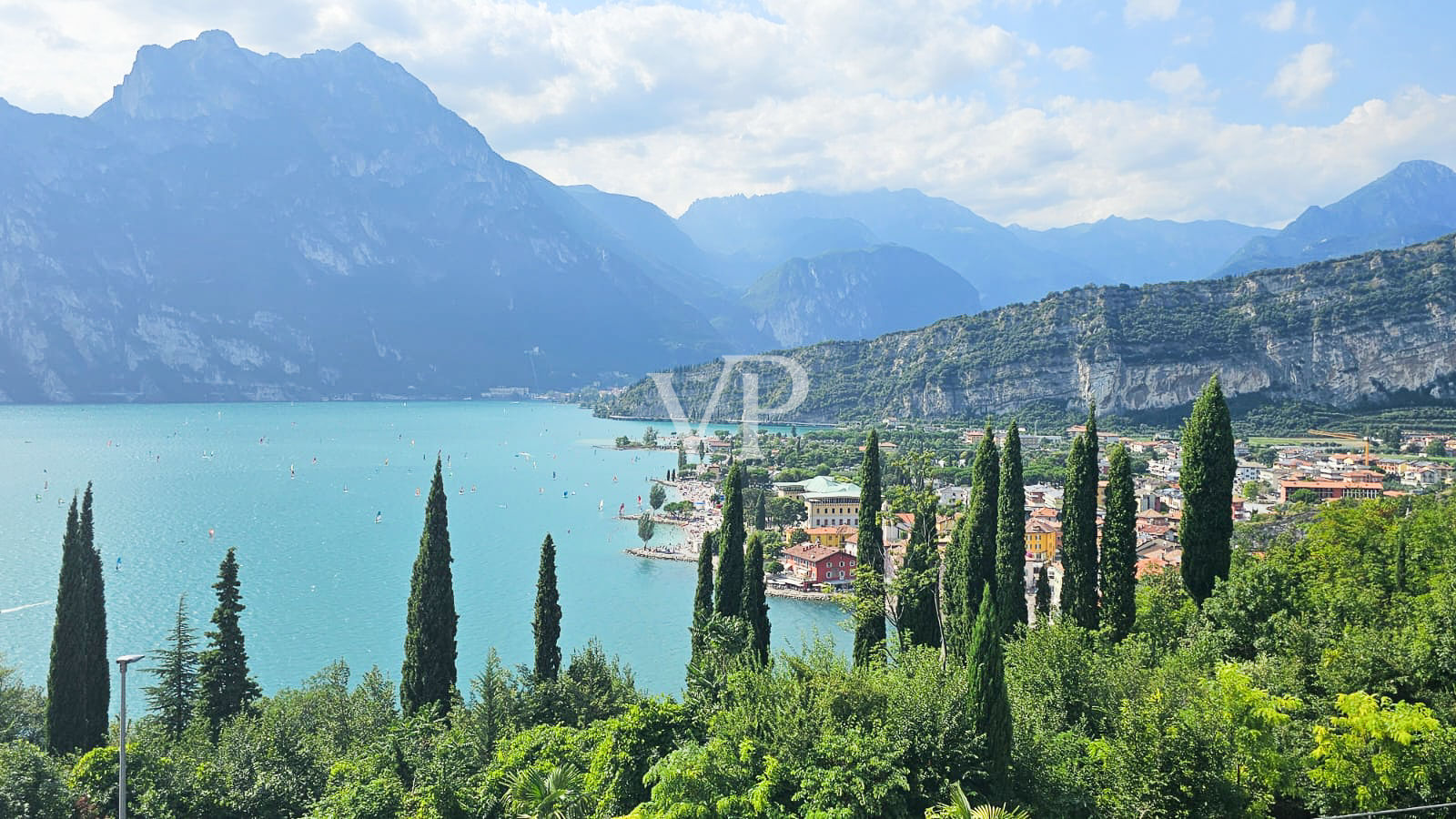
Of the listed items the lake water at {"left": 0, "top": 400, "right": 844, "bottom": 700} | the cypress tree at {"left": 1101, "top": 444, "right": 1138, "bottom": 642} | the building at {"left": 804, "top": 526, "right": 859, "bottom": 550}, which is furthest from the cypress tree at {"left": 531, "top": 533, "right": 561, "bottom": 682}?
the building at {"left": 804, "top": 526, "right": 859, "bottom": 550}

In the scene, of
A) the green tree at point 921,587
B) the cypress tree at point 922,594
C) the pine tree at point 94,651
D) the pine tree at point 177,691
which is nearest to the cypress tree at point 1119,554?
the green tree at point 921,587

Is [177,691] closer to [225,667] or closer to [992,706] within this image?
[225,667]

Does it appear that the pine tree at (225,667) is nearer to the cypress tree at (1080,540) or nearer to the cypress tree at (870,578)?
the cypress tree at (870,578)

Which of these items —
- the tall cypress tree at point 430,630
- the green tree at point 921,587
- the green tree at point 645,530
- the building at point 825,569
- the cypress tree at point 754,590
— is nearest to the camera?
the tall cypress tree at point 430,630

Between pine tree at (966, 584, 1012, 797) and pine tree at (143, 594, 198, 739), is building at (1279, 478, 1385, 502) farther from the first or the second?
pine tree at (143, 594, 198, 739)

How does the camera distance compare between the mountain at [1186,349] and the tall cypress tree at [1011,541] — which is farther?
the mountain at [1186,349]

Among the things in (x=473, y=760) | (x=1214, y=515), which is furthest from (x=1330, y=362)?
(x=473, y=760)

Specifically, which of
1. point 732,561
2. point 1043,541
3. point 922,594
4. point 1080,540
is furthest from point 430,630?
point 1043,541
